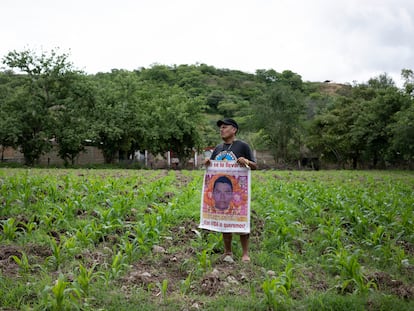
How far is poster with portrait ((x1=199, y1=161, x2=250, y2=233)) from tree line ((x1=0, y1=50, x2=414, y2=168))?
2336cm

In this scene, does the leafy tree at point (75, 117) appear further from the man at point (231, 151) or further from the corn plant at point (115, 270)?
the corn plant at point (115, 270)

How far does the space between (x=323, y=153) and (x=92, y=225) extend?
38.1m

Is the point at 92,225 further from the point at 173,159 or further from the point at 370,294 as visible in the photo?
the point at 173,159

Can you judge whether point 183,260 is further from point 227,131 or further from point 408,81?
point 408,81

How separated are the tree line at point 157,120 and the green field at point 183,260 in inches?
820

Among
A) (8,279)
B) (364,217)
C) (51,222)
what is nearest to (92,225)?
(51,222)

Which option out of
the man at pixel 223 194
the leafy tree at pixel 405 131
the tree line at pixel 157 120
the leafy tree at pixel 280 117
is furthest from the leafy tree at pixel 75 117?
the man at pixel 223 194

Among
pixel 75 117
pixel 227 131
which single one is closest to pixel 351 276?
pixel 227 131

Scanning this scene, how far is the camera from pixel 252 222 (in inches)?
276

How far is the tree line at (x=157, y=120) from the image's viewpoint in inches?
1057

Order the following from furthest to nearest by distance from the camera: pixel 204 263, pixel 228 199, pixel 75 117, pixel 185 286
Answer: pixel 75 117 → pixel 228 199 → pixel 204 263 → pixel 185 286

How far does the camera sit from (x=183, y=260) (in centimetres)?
496

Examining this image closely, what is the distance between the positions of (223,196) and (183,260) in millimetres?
1000

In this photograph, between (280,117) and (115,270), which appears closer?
Result: (115,270)
